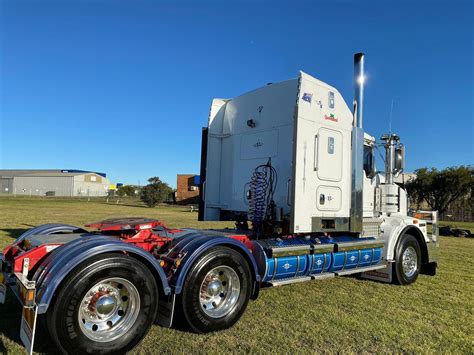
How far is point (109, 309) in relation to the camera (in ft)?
13.1

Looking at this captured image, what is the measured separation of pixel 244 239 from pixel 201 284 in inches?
50.0

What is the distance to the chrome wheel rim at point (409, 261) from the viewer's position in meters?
7.81

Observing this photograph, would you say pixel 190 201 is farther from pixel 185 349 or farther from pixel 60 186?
pixel 60 186

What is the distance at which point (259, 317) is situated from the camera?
5.31 meters

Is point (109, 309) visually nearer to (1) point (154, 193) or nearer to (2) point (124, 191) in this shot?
(1) point (154, 193)

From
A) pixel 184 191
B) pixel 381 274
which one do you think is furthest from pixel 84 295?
pixel 184 191

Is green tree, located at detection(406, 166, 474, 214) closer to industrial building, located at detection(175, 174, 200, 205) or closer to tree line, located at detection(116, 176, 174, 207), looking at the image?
tree line, located at detection(116, 176, 174, 207)

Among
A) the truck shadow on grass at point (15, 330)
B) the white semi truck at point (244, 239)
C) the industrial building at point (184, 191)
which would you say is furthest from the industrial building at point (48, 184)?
the truck shadow on grass at point (15, 330)

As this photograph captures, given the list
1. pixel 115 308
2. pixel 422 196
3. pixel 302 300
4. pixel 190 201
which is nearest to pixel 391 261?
pixel 302 300

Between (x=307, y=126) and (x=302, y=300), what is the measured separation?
2749mm

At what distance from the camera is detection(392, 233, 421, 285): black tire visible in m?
7.56

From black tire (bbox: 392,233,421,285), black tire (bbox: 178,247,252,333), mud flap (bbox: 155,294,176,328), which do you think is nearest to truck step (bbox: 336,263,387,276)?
black tire (bbox: 392,233,421,285)

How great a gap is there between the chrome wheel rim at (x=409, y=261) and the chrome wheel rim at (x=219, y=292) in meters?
4.31

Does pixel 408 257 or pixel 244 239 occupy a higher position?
pixel 244 239
